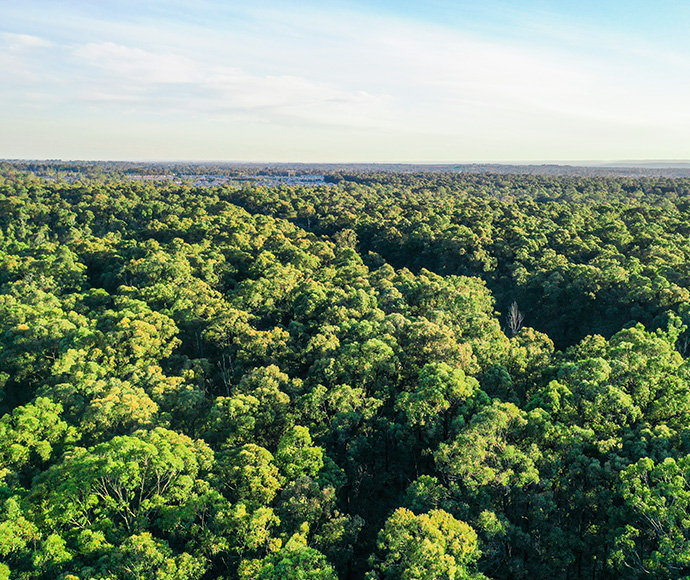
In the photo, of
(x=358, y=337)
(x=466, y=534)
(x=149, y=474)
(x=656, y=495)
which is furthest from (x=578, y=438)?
(x=149, y=474)

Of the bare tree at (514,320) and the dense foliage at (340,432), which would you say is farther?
the bare tree at (514,320)

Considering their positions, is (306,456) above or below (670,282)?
below

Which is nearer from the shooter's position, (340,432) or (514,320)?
(340,432)

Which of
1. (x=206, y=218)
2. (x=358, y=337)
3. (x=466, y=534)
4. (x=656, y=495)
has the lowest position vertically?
(x=466, y=534)

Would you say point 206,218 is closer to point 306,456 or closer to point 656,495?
point 306,456

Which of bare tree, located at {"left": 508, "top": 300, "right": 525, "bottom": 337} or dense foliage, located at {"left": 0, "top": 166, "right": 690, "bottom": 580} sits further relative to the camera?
bare tree, located at {"left": 508, "top": 300, "right": 525, "bottom": 337}

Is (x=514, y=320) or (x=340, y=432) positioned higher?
(x=514, y=320)

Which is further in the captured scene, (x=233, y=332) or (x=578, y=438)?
(x=233, y=332)

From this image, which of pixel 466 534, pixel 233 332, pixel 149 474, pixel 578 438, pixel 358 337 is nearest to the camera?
pixel 466 534
